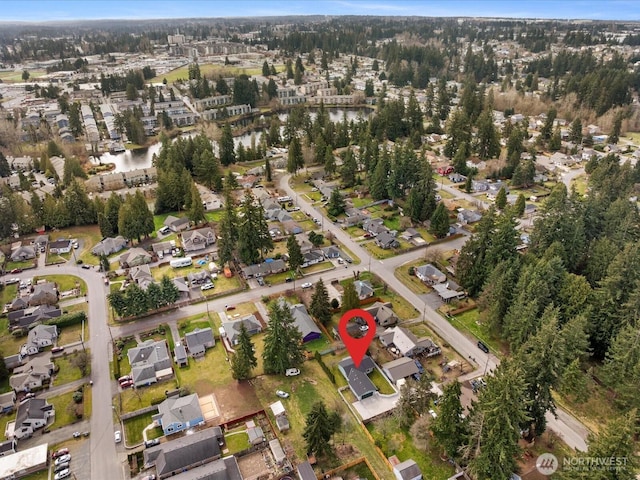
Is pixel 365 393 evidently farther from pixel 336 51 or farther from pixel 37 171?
pixel 336 51

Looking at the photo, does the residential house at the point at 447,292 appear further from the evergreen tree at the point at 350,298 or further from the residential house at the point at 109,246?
the residential house at the point at 109,246

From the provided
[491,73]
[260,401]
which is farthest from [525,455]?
[491,73]

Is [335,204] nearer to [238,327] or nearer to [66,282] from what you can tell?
[238,327]

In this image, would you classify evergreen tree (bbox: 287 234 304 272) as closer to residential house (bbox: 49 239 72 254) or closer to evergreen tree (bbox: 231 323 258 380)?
evergreen tree (bbox: 231 323 258 380)

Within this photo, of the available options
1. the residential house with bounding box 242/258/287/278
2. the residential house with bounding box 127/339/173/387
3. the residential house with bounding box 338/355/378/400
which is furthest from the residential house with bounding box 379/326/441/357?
the residential house with bounding box 127/339/173/387

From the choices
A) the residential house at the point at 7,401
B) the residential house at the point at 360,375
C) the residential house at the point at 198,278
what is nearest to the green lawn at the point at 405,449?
the residential house at the point at 360,375

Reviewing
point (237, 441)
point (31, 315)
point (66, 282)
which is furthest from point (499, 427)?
point (66, 282)

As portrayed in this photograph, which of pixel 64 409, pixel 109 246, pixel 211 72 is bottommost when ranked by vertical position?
pixel 64 409
